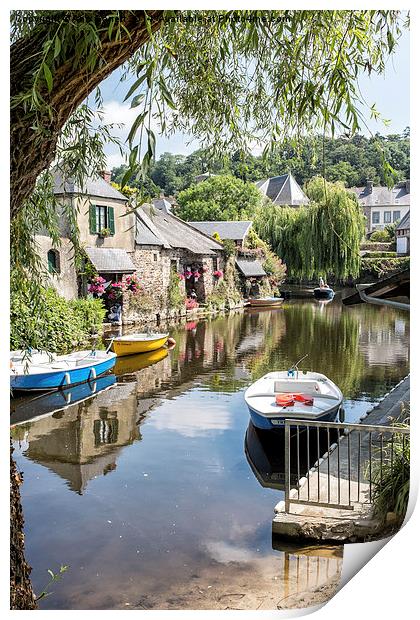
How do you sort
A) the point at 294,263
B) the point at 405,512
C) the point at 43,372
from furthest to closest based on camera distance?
the point at 294,263, the point at 43,372, the point at 405,512

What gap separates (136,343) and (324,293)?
2.80 metres

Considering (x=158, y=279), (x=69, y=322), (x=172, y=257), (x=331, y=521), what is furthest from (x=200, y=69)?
(x=69, y=322)

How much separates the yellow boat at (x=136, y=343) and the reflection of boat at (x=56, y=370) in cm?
54

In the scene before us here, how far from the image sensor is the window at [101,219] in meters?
5.29

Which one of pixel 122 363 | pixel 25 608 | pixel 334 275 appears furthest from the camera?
pixel 122 363

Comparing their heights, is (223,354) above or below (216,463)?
above

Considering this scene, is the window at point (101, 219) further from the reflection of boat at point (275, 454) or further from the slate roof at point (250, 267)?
the reflection of boat at point (275, 454)

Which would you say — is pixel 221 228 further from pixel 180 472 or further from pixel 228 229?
pixel 180 472

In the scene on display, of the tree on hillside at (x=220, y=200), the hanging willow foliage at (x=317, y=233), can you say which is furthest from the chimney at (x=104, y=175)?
the hanging willow foliage at (x=317, y=233)

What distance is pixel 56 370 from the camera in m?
6.49

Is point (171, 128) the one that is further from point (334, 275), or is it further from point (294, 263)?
point (294, 263)

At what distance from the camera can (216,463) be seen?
5117 millimetres

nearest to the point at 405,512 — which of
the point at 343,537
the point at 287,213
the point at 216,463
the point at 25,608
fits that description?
the point at 343,537

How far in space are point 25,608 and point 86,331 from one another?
504 centimetres
